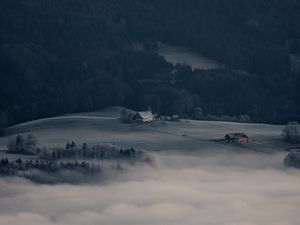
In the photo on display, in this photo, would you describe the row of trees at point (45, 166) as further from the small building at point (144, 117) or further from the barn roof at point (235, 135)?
the small building at point (144, 117)

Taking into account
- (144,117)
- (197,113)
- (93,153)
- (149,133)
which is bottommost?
(93,153)

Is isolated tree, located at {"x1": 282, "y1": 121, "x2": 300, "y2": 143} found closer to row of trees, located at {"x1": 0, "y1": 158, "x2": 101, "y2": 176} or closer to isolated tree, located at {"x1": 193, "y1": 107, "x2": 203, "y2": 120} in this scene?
isolated tree, located at {"x1": 193, "y1": 107, "x2": 203, "y2": 120}

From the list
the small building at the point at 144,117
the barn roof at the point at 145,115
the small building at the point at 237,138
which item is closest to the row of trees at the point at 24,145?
the small building at the point at 144,117

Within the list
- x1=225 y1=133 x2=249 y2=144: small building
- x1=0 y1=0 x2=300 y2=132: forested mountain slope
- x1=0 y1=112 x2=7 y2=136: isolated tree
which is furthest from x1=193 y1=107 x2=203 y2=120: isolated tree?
x1=0 y1=112 x2=7 y2=136: isolated tree

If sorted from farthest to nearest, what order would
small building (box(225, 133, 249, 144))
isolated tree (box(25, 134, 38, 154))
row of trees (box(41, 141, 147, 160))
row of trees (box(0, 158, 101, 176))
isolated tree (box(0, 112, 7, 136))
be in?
1. isolated tree (box(0, 112, 7, 136))
2. small building (box(225, 133, 249, 144))
3. isolated tree (box(25, 134, 38, 154))
4. row of trees (box(41, 141, 147, 160))
5. row of trees (box(0, 158, 101, 176))

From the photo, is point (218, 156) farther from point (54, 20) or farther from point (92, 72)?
point (54, 20)

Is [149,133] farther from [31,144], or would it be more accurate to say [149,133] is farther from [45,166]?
[45,166]

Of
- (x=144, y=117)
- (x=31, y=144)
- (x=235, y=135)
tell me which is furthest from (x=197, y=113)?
(x=31, y=144)
